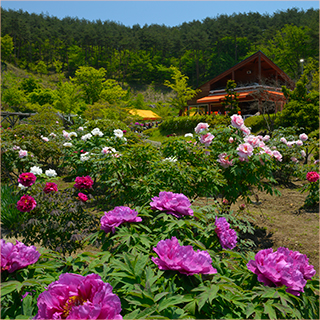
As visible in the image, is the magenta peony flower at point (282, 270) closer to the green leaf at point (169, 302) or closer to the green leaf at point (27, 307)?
the green leaf at point (169, 302)

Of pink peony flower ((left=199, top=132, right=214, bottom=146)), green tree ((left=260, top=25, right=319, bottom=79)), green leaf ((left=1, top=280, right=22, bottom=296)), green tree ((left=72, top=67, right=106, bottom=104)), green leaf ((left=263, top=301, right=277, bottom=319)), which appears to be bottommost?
green leaf ((left=263, top=301, right=277, bottom=319))

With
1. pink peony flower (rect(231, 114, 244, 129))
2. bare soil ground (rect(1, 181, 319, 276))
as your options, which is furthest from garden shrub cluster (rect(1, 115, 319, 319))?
bare soil ground (rect(1, 181, 319, 276))

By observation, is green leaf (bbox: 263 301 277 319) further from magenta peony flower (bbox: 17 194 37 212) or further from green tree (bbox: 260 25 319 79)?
green tree (bbox: 260 25 319 79)

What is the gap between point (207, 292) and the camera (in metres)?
1.09


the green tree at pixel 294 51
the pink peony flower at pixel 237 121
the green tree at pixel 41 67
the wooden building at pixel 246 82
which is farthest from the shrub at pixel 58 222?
the green tree at pixel 41 67

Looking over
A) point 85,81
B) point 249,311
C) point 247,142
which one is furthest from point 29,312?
point 85,81

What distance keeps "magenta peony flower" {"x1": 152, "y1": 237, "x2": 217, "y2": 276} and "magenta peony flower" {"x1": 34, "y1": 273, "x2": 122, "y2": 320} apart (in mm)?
326

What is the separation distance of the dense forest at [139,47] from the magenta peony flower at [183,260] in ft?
231

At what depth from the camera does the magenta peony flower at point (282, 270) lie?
116 cm

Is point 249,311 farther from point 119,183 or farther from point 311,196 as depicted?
point 311,196

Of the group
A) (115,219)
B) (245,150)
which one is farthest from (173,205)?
(245,150)

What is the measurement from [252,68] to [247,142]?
83.1 ft

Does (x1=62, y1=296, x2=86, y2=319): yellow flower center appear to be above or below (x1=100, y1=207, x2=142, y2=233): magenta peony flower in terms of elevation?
below

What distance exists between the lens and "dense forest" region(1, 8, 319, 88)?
2616 inches
